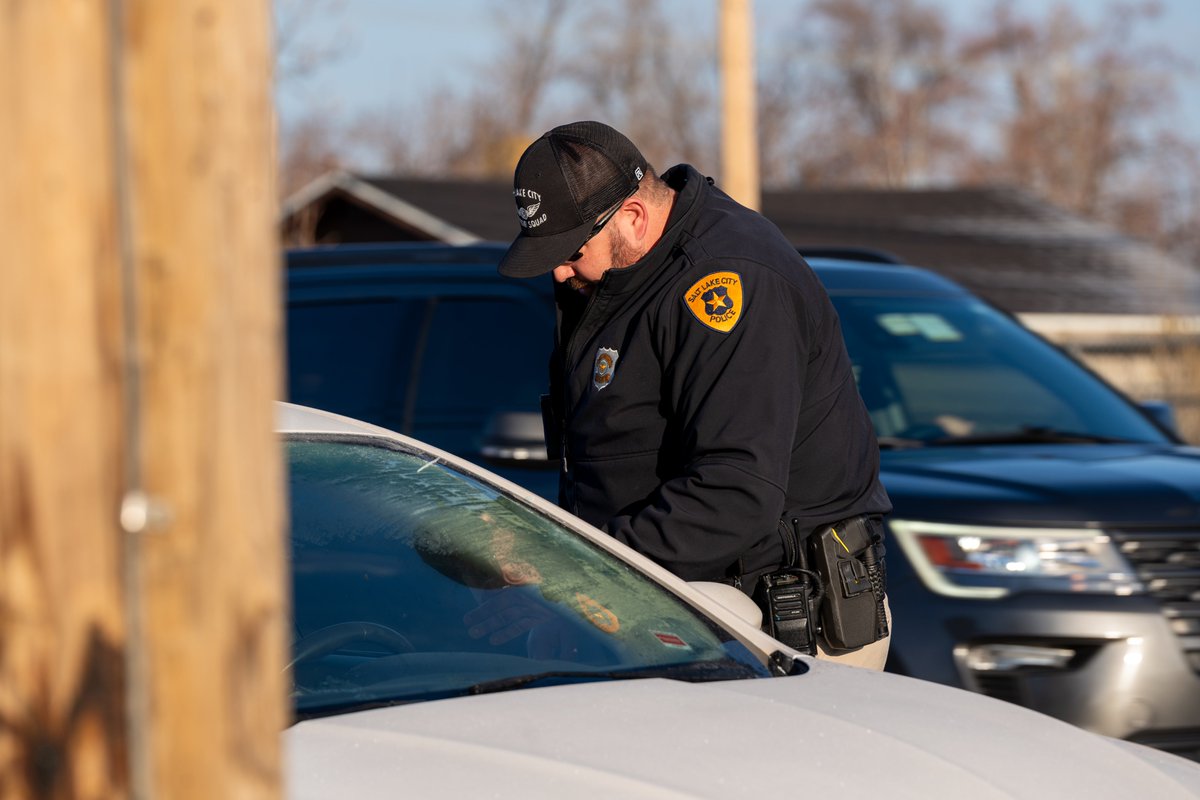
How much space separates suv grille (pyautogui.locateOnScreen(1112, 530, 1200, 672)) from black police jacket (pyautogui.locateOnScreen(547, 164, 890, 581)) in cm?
132

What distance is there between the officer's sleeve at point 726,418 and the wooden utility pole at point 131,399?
1.71 m

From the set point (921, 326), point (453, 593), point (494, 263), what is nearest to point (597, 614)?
point (453, 593)

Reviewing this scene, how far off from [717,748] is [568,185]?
137cm

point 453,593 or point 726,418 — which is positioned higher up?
point 726,418

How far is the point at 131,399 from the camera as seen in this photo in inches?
50.4

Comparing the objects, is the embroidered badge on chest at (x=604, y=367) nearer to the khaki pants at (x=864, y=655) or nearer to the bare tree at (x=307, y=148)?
the khaki pants at (x=864, y=655)

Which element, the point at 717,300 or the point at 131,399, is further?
the point at 717,300

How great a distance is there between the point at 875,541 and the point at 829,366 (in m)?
0.38

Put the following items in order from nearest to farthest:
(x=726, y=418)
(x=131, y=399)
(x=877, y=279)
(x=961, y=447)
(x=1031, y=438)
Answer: (x=131, y=399)
(x=726, y=418)
(x=961, y=447)
(x=1031, y=438)
(x=877, y=279)

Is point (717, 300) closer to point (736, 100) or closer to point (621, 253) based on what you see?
point (621, 253)

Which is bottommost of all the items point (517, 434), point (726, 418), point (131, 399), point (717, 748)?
point (717, 748)

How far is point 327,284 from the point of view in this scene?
5.61 meters

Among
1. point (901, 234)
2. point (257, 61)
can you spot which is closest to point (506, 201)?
point (901, 234)

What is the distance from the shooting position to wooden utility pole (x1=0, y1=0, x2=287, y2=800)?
49.5 inches
